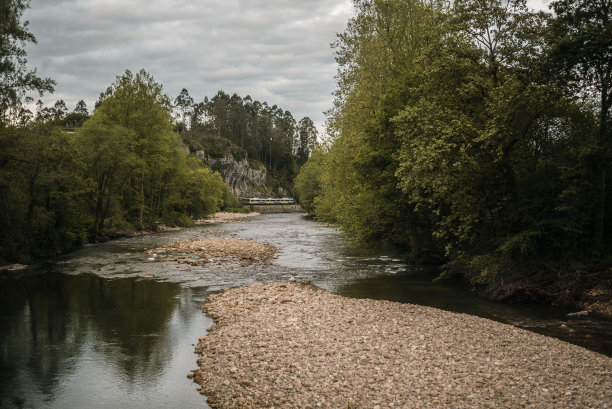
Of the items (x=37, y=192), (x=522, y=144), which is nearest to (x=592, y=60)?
(x=522, y=144)

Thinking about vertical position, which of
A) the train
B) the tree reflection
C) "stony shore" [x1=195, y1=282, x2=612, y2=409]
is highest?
the train

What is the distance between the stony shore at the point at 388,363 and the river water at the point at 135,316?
4.06 ft

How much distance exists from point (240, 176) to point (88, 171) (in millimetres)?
102309

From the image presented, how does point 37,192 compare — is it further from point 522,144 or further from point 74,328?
point 522,144

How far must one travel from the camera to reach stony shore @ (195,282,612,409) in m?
9.79

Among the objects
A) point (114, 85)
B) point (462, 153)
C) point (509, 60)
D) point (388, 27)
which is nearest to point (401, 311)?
point (462, 153)

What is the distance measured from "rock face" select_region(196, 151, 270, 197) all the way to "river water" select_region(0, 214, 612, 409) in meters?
101

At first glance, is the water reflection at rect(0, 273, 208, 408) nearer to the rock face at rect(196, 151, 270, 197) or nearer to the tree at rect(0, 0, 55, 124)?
the tree at rect(0, 0, 55, 124)

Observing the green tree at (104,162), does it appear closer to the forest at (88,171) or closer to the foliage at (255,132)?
the forest at (88,171)

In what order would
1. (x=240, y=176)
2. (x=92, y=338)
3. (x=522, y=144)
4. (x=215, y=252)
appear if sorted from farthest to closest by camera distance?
(x=240, y=176)
(x=215, y=252)
(x=522, y=144)
(x=92, y=338)

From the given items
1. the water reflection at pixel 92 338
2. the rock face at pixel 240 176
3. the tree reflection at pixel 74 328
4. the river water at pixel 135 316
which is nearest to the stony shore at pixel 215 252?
the river water at pixel 135 316

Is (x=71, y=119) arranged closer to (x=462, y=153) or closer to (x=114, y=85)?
(x=114, y=85)

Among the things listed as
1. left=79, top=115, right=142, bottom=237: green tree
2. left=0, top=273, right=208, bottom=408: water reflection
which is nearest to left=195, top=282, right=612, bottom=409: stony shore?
left=0, top=273, right=208, bottom=408: water reflection

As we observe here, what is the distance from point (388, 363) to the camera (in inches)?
458
